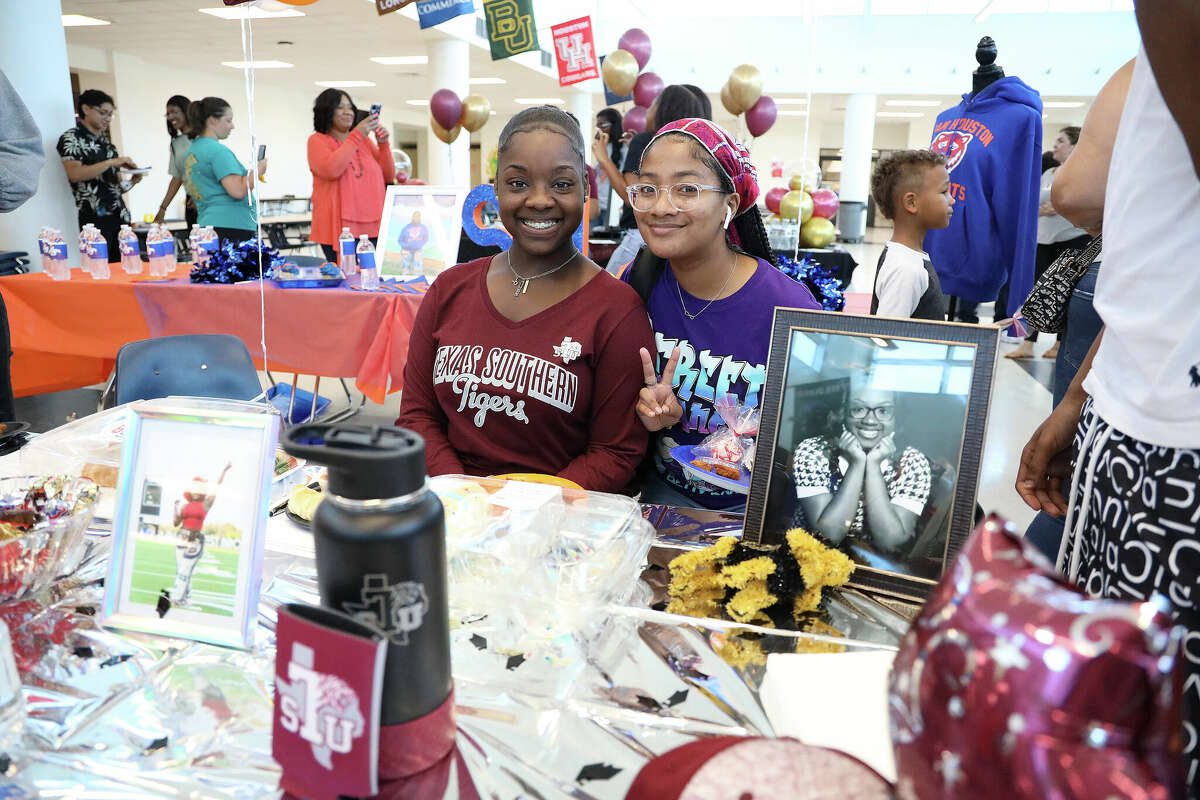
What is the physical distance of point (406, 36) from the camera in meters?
11.9

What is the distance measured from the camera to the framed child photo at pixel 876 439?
97cm

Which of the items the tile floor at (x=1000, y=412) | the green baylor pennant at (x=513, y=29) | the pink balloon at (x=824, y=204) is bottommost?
the tile floor at (x=1000, y=412)

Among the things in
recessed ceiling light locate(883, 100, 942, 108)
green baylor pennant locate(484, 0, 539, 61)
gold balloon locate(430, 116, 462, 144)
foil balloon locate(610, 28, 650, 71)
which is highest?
recessed ceiling light locate(883, 100, 942, 108)

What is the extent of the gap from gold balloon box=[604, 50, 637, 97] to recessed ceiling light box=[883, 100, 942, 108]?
14403mm

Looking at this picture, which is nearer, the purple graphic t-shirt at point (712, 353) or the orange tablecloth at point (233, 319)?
the purple graphic t-shirt at point (712, 353)

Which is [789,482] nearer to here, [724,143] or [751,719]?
[751,719]

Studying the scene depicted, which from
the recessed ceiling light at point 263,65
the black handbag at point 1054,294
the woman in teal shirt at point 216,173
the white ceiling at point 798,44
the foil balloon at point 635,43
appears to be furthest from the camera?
the recessed ceiling light at point 263,65

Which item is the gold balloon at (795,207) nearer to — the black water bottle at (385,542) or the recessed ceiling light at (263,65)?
the black water bottle at (385,542)

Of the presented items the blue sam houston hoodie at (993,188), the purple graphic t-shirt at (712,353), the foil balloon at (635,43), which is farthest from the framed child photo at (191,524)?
the foil balloon at (635,43)

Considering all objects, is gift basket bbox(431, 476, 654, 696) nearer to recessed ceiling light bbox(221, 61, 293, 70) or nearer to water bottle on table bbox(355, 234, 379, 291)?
water bottle on table bbox(355, 234, 379, 291)

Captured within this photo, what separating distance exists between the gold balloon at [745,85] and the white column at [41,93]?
→ 4.61 meters

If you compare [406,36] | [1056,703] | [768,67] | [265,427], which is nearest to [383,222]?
[265,427]

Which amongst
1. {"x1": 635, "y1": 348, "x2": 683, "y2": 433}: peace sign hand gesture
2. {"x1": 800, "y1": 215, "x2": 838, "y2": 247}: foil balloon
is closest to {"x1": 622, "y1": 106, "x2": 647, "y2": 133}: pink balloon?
{"x1": 800, "y1": 215, "x2": 838, "y2": 247}: foil balloon

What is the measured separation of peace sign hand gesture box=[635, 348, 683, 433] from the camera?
151 centimetres
